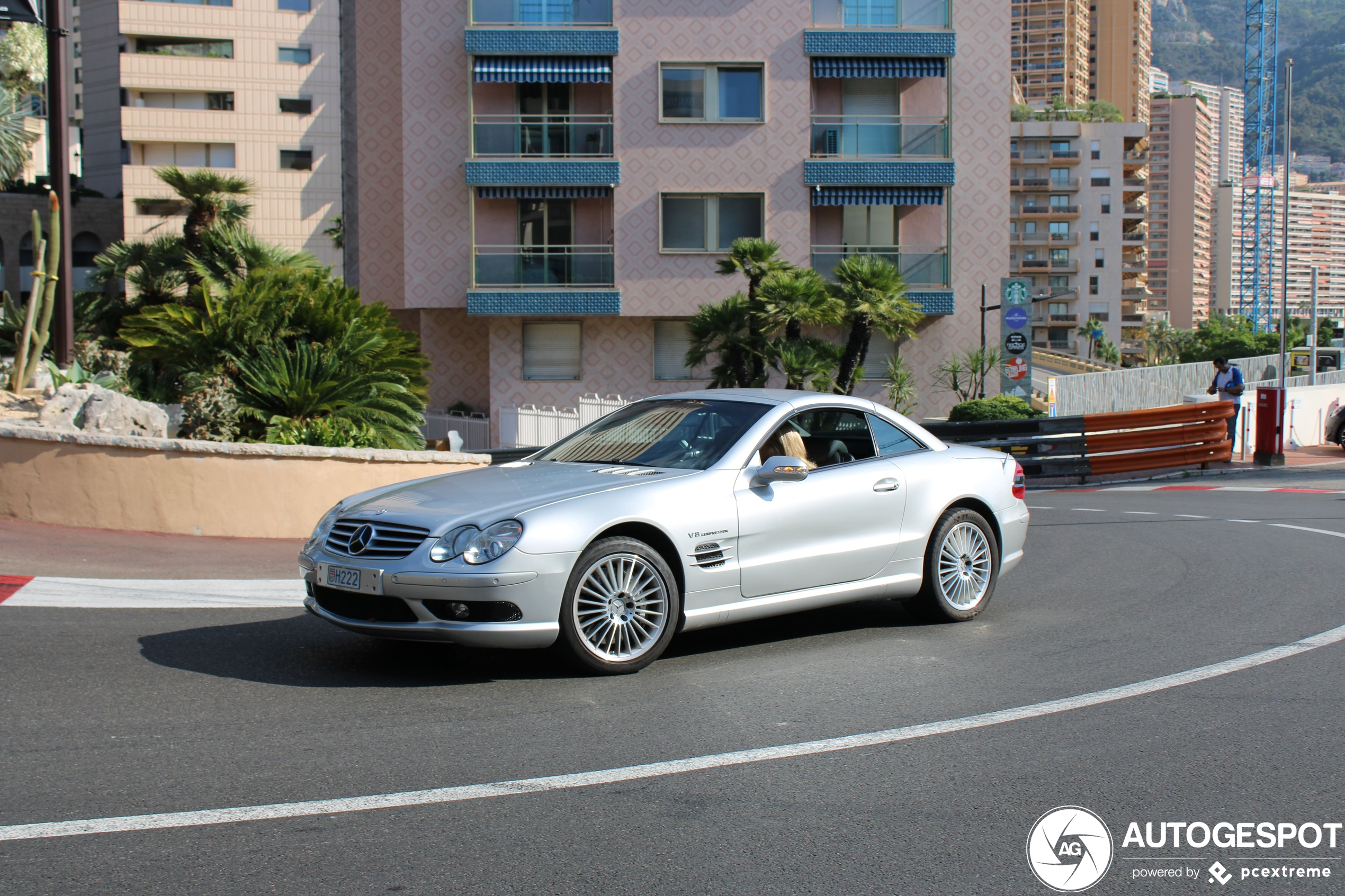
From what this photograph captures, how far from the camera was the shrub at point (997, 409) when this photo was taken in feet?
76.3

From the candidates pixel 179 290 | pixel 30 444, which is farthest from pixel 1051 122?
pixel 30 444

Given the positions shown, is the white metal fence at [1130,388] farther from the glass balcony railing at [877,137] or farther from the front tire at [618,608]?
the front tire at [618,608]

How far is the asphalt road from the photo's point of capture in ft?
12.1

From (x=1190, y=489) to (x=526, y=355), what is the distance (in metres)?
18.9

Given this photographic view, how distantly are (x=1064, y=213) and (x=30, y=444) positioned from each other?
102 m

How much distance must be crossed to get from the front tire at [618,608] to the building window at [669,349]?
1037 inches

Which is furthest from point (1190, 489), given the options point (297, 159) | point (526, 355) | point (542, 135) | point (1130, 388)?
point (297, 159)

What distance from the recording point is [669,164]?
3162cm

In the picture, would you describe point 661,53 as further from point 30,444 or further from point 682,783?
point 682,783

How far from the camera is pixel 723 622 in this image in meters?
6.48

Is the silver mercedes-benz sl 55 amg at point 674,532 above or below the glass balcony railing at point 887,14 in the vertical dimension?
below

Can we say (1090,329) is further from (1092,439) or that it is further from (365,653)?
(365,653)
